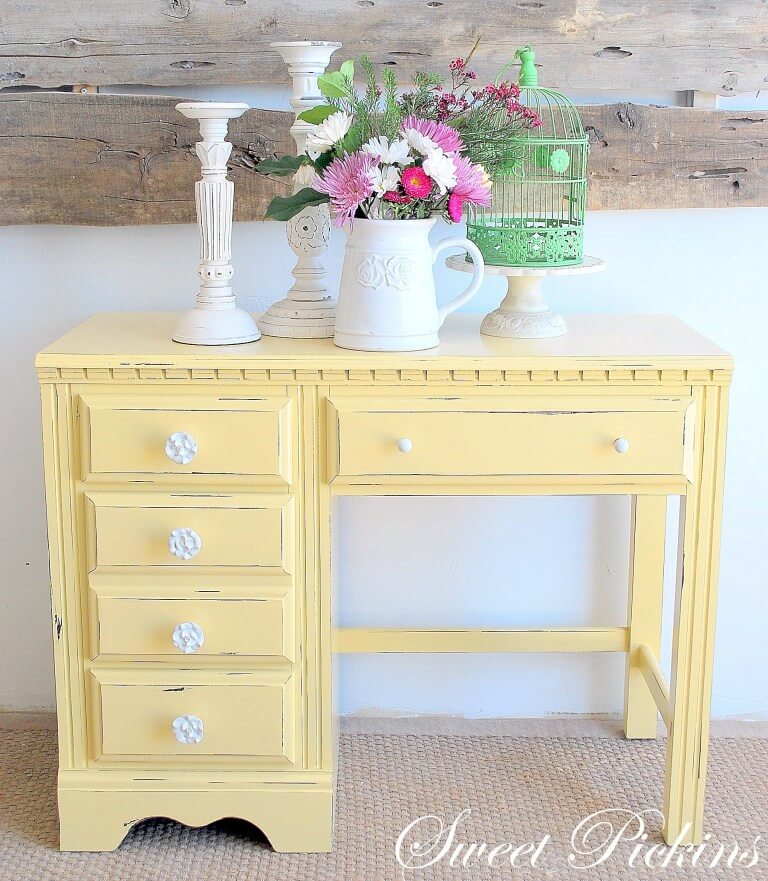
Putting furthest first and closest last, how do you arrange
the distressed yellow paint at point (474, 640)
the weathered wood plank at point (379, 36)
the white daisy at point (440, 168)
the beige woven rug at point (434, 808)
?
the distressed yellow paint at point (474, 640) < the weathered wood plank at point (379, 36) < the beige woven rug at point (434, 808) < the white daisy at point (440, 168)

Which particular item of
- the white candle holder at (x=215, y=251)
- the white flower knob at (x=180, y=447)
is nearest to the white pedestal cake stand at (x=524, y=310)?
the white candle holder at (x=215, y=251)

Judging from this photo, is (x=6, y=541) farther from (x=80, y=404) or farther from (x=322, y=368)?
(x=322, y=368)

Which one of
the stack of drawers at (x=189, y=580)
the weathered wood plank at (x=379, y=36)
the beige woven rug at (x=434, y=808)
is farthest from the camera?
the weathered wood plank at (x=379, y=36)

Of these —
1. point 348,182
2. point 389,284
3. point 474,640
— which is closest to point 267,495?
point 389,284

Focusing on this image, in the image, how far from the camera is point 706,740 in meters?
1.78

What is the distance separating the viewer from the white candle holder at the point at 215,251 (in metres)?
1.70

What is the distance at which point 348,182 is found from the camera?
5.22ft

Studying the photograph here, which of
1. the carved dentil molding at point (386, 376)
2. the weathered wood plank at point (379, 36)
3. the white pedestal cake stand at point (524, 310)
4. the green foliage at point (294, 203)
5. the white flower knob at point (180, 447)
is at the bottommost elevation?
the white flower knob at point (180, 447)

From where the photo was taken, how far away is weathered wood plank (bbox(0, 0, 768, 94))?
6.44ft

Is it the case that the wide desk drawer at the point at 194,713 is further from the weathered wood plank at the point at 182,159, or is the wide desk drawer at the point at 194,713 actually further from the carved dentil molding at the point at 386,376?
the weathered wood plank at the point at 182,159

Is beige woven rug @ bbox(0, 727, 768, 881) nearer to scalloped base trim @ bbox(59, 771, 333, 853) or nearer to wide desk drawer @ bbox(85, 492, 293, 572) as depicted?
scalloped base trim @ bbox(59, 771, 333, 853)

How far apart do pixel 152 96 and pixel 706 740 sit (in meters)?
1.49

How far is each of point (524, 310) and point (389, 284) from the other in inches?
10.5

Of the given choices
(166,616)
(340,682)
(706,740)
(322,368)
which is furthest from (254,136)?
(706,740)
